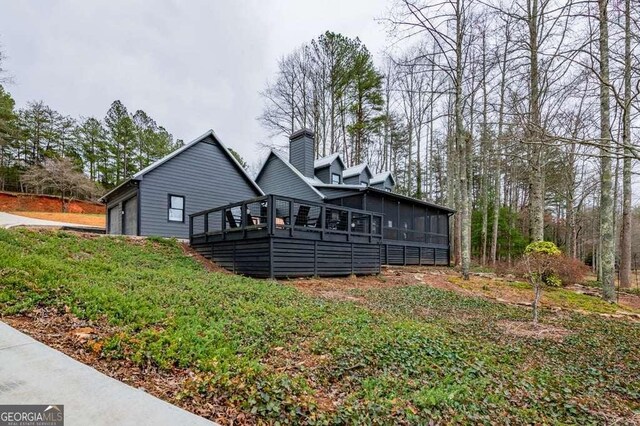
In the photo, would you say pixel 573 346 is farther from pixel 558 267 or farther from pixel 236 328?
pixel 558 267

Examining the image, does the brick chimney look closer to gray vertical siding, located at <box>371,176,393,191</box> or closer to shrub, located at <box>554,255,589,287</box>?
gray vertical siding, located at <box>371,176,393,191</box>

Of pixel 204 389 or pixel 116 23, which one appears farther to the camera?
pixel 116 23

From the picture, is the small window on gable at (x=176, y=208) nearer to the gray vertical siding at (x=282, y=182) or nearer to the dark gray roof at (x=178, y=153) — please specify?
the dark gray roof at (x=178, y=153)

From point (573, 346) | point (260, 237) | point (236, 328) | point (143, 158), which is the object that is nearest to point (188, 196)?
point (260, 237)

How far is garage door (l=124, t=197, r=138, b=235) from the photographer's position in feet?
43.8

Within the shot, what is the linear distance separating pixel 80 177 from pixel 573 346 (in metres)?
32.8

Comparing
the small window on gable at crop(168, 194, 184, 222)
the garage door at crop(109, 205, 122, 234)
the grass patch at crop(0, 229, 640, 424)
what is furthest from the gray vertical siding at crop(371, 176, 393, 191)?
the grass patch at crop(0, 229, 640, 424)

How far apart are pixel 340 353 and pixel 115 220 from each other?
16.1m

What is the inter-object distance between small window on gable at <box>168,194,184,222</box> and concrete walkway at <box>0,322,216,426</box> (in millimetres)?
11994

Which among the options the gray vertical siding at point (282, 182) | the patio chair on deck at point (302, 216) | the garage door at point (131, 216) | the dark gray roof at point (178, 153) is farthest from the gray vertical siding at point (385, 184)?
the garage door at point (131, 216)

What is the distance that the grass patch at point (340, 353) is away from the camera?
2.58 meters

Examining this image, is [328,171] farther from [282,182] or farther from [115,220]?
[115,220]

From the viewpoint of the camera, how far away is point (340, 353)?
11.4 feet

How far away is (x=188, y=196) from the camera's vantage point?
46.6ft
